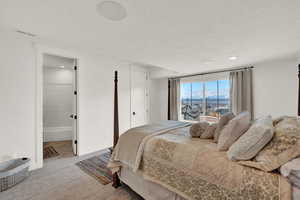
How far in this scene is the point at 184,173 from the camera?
1.30 meters

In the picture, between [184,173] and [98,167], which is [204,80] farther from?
[98,167]

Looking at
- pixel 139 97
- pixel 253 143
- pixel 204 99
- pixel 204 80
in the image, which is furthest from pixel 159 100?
pixel 253 143

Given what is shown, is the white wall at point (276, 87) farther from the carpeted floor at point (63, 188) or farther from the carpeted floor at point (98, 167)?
the carpeted floor at point (98, 167)

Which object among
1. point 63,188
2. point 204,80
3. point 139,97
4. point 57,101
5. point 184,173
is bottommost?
point 63,188

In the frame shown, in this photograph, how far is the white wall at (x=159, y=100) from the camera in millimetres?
5160

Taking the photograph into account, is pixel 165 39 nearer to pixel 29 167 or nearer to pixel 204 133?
pixel 204 133

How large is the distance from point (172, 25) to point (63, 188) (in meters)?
2.70

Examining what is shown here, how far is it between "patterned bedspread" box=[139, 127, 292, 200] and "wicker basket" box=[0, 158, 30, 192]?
192 cm

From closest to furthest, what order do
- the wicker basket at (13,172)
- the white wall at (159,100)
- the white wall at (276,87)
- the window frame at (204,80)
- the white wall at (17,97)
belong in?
the wicker basket at (13,172) → the white wall at (17,97) → the white wall at (276,87) → the window frame at (204,80) → the white wall at (159,100)

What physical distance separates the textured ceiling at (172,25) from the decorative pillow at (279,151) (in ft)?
3.86

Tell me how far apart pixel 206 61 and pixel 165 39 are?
57.3 inches

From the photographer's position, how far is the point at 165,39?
2100 millimetres

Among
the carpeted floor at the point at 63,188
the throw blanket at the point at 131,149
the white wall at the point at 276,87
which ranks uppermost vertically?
the white wall at the point at 276,87

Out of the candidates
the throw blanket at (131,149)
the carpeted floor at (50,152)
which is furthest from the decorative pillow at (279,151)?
the carpeted floor at (50,152)
